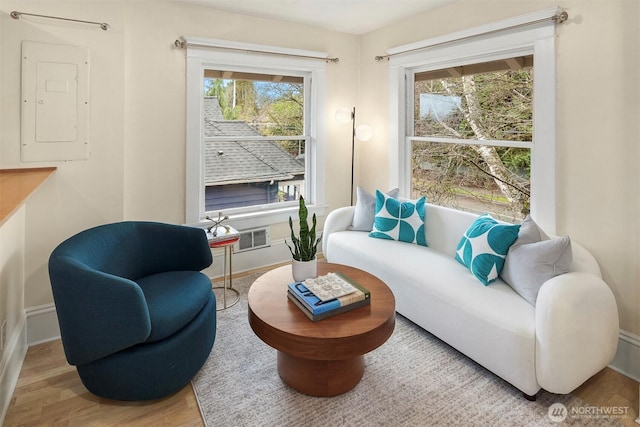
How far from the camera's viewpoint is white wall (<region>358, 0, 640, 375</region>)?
2.09 meters

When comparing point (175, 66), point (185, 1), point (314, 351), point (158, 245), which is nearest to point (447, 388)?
point (314, 351)

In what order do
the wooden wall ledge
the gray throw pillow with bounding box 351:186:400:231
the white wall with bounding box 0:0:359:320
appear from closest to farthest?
the wooden wall ledge → the white wall with bounding box 0:0:359:320 → the gray throw pillow with bounding box 351:186:400:231

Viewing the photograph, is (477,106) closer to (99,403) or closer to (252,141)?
(252,141)

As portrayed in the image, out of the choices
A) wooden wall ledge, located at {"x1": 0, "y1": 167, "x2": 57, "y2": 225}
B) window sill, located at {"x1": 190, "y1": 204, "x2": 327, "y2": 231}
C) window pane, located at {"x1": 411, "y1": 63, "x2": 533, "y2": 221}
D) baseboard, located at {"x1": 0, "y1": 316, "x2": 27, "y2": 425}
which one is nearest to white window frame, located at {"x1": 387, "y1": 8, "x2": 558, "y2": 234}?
window pane, located at {"x1": 411, "y1": 63, "x2": 533, "y2": 221}

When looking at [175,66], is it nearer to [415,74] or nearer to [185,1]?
[185,1]

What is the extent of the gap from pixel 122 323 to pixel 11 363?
2.87 feet

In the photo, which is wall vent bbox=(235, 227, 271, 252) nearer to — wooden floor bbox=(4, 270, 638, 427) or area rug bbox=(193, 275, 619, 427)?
area rug bbox=(193, 275, 619, 427)

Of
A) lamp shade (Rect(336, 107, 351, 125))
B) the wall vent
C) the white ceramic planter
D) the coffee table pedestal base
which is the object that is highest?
lamp shade (Rect(336, 107, 351, 125))

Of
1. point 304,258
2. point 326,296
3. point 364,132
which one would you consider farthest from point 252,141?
point 326,296

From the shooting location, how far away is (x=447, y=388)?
200cm

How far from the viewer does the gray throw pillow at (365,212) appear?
3432mm

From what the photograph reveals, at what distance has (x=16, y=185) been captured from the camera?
1975mm

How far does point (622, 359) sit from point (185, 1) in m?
4.01

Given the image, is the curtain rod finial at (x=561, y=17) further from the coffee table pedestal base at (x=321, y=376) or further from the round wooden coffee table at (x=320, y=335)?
the coffee table pedestal base at (x=321, y=376)
